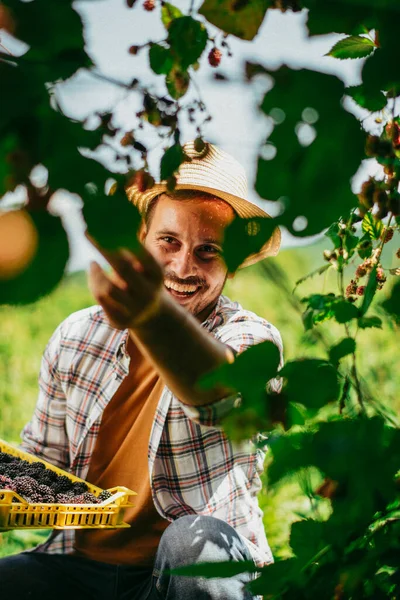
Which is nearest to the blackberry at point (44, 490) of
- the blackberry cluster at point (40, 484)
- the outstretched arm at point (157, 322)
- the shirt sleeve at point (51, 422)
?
the blackberry cluster at point (40, 484)

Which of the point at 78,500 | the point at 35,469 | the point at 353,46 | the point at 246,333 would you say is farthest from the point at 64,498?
the point at 353,46

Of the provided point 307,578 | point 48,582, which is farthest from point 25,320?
point 307,578

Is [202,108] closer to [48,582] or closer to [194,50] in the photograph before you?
[194,50]

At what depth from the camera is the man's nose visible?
154 cm

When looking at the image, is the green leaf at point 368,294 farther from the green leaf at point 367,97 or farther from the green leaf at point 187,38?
the green leaf at point 187,38

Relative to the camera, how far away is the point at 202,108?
871mm

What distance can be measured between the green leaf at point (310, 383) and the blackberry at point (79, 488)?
1052 mm

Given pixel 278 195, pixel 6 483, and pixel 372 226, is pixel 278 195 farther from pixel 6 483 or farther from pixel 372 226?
pixel 6 483

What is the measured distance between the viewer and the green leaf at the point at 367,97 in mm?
544

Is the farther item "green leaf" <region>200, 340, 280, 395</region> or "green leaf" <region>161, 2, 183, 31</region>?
"green leaf" <region>161, 2, 183, 31</region>

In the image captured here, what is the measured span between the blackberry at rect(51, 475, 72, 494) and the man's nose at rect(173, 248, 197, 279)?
0.56 metres

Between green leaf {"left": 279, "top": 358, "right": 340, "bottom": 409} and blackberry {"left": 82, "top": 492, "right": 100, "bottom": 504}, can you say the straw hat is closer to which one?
blackberry {"left": 82, "top": 492, "right": 100, "bottom": 504}

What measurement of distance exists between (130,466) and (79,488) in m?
0.19

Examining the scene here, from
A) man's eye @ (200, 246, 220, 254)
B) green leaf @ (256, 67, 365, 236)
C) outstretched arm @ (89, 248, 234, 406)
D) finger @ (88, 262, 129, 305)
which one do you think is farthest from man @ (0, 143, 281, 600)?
green leaf @ (256, 67, 365, 236)
